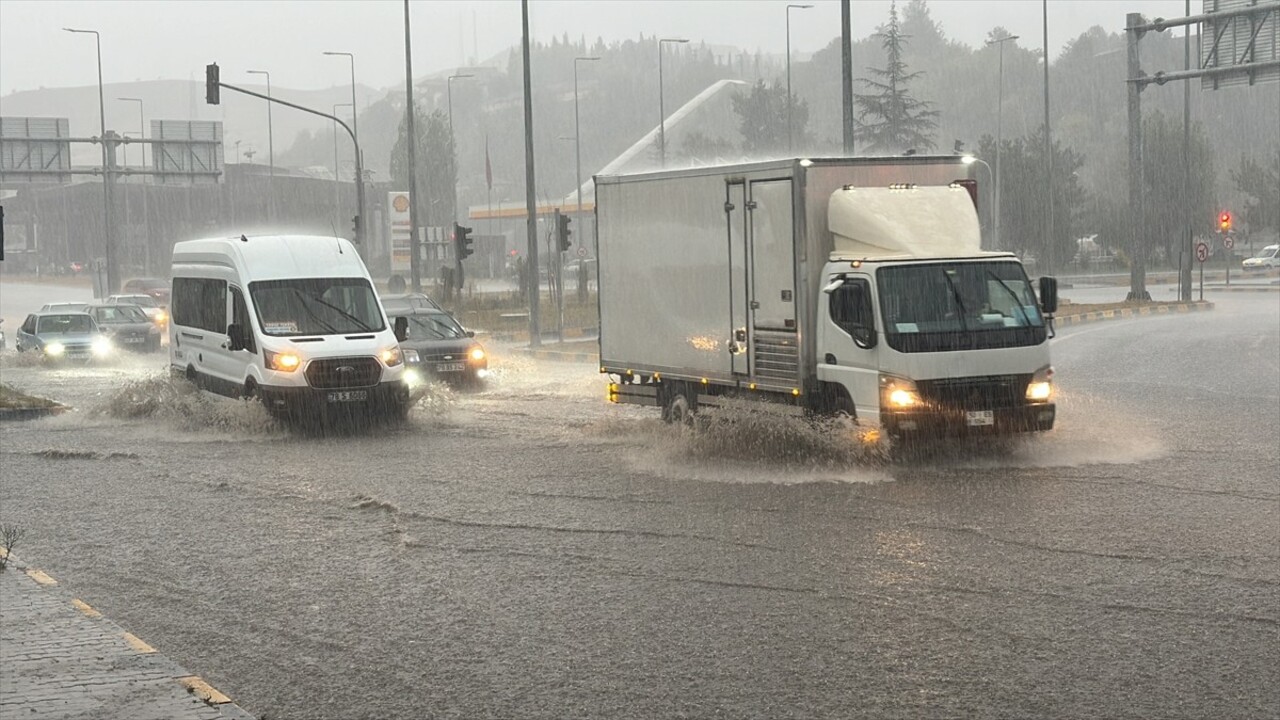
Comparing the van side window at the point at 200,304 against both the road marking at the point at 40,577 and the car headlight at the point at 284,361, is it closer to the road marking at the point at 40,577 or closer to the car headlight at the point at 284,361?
the car headlight at the point at 284,361

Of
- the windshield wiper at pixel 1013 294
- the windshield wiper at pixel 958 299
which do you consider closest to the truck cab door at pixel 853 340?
the windshield wiper at pixel 958 299

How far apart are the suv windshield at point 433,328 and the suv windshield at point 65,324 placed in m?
15.4

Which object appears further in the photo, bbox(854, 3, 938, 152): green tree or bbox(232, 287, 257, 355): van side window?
bbox(854, 3, 938, 152): green tree

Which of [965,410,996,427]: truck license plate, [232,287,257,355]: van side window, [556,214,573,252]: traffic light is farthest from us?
[556,214,573,252]: traffic light

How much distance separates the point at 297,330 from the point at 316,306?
0.52 m

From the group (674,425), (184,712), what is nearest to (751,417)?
(674,425)

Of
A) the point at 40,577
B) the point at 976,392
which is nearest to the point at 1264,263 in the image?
the point at 976,392

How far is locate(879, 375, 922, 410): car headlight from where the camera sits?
14.5m

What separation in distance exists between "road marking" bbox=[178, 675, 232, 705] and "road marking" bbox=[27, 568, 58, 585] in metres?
3.03

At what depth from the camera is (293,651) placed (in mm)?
8266

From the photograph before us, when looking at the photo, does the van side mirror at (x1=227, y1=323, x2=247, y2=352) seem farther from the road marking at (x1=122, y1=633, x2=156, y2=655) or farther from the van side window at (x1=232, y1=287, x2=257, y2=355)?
the road marking at (x1=122, y1=633, x2=156, y2=655)

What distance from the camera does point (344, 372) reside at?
64.3 feet

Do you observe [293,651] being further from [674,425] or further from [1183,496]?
[674,425]

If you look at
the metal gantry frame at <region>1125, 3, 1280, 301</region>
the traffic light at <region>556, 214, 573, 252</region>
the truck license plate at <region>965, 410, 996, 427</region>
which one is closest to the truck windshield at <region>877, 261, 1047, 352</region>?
the truck license plate at <region>965, 410, 996, 427</region>
